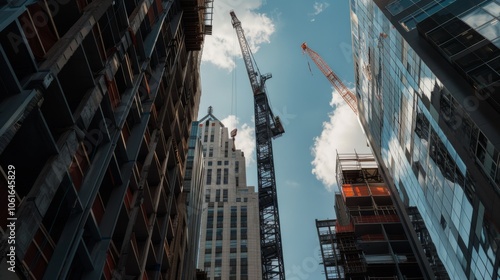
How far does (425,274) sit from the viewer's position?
51.9 meters

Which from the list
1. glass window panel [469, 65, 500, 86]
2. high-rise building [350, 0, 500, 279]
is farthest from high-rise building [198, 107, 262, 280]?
glass window panel [469, 65, 500, 86]

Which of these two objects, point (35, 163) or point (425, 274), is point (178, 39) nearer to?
point (35, 163)

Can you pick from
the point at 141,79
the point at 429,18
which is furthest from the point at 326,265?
the point at 141,79

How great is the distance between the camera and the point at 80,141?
1507 cm

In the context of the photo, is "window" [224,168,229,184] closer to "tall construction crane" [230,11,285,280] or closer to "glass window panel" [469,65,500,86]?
"tall construction crane" [230,11,285,280]

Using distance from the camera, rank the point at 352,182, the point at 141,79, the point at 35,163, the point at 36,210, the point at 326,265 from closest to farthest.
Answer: the point at 36,210 < the point at 35,163 < the point at 141,79 < the point at 326,265 < the point at 352,182

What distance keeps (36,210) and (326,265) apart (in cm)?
5357

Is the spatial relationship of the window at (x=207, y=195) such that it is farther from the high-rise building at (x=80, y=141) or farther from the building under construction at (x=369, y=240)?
the high-rise building at (x=80, y=141)

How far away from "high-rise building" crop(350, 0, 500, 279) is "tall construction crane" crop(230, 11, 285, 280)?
2115cm

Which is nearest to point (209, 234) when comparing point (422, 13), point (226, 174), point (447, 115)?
point (226, 174)

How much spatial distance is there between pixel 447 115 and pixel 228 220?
6439 cm

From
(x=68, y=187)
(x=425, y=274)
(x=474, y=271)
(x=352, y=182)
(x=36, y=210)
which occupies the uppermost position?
(x=352, y=182)

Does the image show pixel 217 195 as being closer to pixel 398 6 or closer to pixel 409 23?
pixel 398 6

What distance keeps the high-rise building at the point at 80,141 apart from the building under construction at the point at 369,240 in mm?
34789
